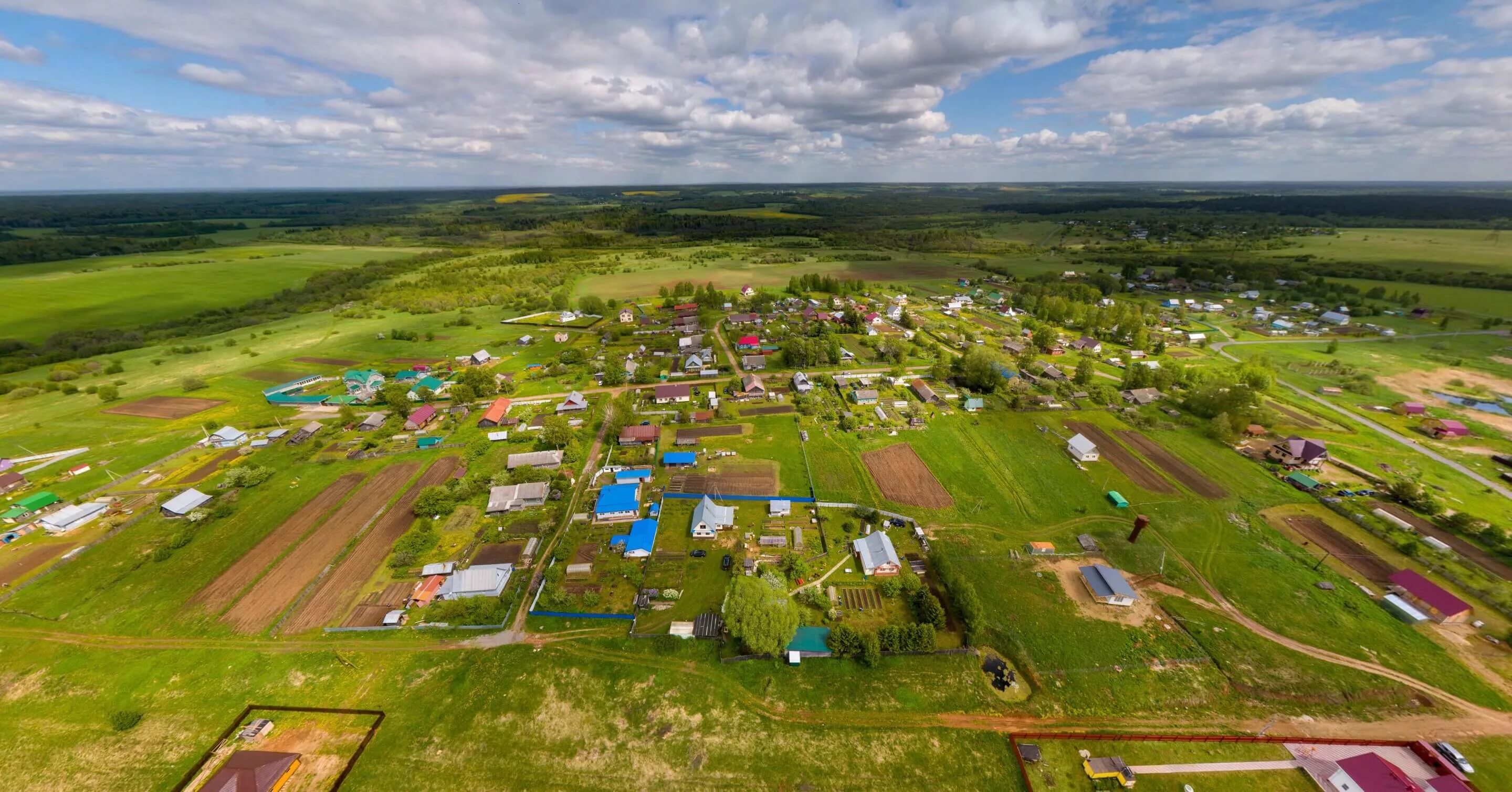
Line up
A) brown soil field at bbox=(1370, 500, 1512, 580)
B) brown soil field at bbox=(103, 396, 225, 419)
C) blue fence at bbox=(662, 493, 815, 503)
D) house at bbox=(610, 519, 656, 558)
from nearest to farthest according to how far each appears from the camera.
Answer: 1. brown soil field at bbox=(1370, 500, 1512, 580)
2. house at bbox=(610, 519, 656, 558)
3. blue fence at bbox=(662, 493, 815, 503)
4. brown soil field at bbox=(103, 396, 225, 419)

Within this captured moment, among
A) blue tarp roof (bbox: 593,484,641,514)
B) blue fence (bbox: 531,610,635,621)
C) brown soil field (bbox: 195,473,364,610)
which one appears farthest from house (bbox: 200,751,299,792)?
blue tarp roof (bbox: 593,484,641,514)

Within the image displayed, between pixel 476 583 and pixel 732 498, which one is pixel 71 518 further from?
pixel 732 498

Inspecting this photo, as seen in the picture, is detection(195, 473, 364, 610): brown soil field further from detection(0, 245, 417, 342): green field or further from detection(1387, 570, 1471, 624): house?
detection(0, 245, 417, 342): green field

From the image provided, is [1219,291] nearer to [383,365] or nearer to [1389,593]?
[1389,593]

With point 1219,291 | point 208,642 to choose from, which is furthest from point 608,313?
point 1219,291

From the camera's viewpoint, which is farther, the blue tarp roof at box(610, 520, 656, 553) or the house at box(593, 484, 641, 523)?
the house at box(593, 484, 641, 523)

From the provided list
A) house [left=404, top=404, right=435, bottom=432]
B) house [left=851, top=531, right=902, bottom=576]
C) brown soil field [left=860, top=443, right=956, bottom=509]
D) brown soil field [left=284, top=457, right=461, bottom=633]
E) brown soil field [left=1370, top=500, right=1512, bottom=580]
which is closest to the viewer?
brown soil field [left=284, top=457, right=461, bottom=633]

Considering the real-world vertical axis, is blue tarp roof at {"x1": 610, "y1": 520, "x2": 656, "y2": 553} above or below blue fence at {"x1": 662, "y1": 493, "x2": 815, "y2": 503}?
below
